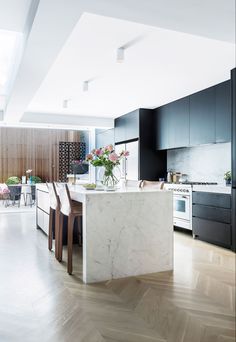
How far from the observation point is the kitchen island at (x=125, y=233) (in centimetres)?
250

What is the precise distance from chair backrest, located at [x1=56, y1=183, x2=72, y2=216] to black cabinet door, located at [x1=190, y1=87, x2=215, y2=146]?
2.33 meters

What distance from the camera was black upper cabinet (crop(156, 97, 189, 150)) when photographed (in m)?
4.81

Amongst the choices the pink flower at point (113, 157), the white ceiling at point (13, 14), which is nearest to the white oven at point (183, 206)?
the pink flower at point (113, 157)

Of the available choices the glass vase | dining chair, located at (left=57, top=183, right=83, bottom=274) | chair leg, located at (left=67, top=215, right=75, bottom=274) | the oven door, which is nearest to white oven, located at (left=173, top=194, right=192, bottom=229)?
the oven door

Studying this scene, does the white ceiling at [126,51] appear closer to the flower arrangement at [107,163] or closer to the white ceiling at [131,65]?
the white ceiling at [131,65]

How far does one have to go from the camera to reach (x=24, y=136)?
700 centimetres

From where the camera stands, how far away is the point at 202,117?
4375 millimetres

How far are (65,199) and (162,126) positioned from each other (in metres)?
3.15

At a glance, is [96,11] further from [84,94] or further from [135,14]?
[84,94]

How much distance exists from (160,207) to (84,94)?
8.91 feet

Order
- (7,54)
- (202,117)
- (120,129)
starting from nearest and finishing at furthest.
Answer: (7,54)
(202,117)
(120,129)

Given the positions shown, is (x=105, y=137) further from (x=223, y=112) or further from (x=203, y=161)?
(x=223, y=112)

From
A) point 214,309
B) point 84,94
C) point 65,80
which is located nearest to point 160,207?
point 214,309

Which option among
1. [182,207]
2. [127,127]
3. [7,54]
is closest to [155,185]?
[182,207]
